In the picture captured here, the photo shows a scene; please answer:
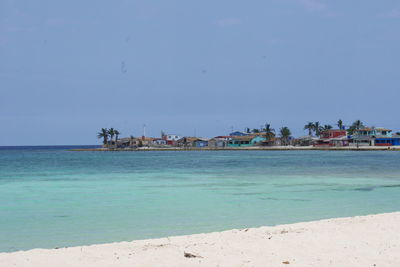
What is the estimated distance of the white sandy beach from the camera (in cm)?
767

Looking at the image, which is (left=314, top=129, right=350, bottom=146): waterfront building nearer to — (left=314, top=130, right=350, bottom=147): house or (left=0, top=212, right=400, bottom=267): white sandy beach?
(left=314, top=130, right=350, bottom=147): house

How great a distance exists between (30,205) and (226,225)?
29.4 ft

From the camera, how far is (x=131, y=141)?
509 ft

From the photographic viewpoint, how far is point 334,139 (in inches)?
4943

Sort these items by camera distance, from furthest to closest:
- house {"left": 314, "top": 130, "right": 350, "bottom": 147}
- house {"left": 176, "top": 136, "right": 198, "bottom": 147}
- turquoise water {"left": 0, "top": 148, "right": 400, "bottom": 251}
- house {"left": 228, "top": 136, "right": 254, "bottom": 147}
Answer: house {"left": 176, "top": 136, "right": 198, "bottom": 147} → house {"left": 228, "top": 136, "right": 254, "bottom": 147} → house {"left": 314, "top": 130, "right": 350, "bottom": 147} → turquoise water {"left": 0, "top": 148, "right": 400, "bottom": 251}

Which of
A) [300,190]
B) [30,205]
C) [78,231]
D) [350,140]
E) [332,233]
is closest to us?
[332,233]

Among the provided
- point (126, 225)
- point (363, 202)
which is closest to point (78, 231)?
point (126, 225)

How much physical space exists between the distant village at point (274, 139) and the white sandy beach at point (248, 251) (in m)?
115

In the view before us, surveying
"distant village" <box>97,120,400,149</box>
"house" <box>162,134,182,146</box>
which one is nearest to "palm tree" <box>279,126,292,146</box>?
"distant village" <box>97,120,400,149</box>

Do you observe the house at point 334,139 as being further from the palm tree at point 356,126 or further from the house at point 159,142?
the house at point 159,142

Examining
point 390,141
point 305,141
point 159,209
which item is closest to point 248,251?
point 159,209

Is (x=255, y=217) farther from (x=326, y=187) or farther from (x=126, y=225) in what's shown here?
(x=326, y=187)

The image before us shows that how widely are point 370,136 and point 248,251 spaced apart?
119040 millimetres

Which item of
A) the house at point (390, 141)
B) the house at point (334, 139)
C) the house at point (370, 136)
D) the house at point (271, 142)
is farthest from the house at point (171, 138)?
the house at point (390, 141)
